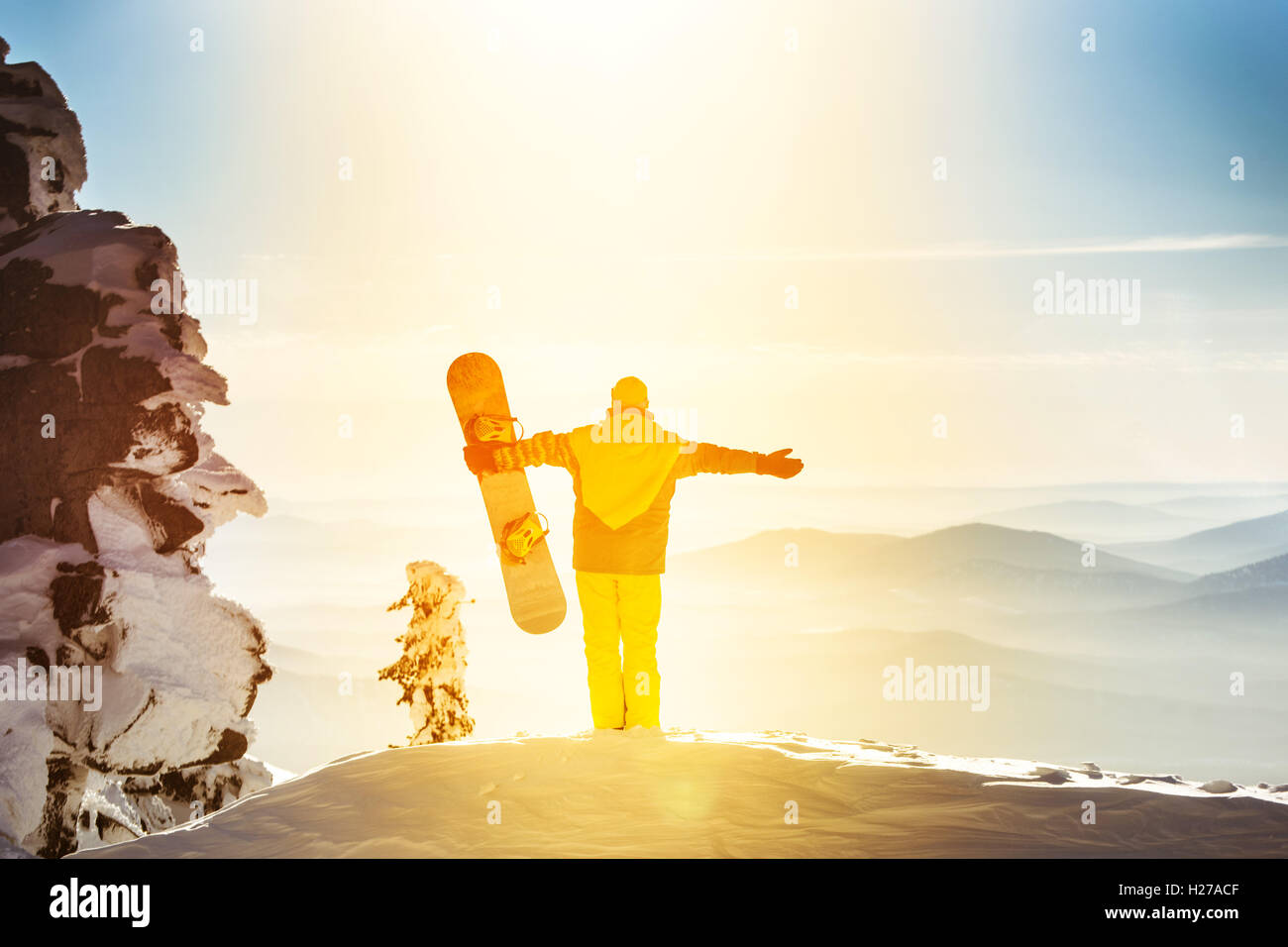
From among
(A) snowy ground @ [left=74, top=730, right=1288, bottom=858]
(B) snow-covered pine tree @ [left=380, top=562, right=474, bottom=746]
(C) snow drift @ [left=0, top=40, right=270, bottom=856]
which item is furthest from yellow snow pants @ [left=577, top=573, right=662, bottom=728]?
(C) snow drift @ [left=0, top=40, right=270, bottom=856]

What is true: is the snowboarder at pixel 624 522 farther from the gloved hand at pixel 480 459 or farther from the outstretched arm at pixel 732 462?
the gloved hand at pixel 480 459

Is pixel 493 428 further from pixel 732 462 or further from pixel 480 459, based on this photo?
pixel 732 462

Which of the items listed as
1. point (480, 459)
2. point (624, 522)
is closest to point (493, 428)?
point (480, 459)

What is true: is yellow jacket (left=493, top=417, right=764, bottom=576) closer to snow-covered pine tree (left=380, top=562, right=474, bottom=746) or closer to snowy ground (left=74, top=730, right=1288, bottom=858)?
snowy ground (left=74, top=730, right=1288, bottom=858)

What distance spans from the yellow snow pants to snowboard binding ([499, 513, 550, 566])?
1089 mm

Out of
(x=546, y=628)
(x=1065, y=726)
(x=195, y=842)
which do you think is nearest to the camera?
(x=195, y=842)

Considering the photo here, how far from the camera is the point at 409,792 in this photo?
23.7ft

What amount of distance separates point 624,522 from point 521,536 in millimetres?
1304

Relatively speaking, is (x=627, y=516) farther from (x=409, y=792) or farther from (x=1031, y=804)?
(x=1031, y=804)

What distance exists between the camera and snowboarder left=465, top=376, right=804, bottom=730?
8641mm

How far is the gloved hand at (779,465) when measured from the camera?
897 cm

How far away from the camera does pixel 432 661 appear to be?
12.6 m
